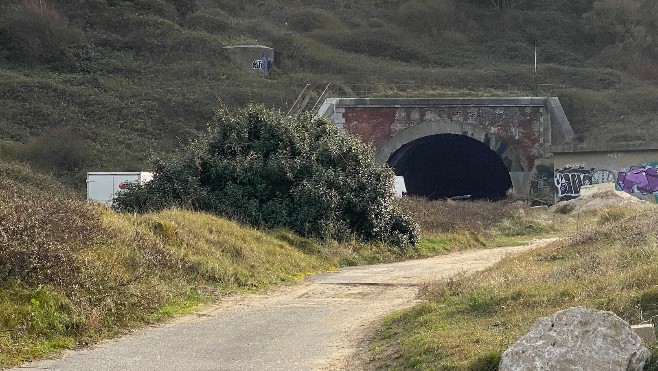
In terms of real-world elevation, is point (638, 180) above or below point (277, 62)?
below

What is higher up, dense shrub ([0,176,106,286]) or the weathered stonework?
the weathered stonework

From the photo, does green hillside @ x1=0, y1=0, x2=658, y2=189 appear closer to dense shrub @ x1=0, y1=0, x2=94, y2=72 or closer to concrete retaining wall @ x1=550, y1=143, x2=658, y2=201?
dense shrub @ x1=0, y1=0, x2=94, y2=72

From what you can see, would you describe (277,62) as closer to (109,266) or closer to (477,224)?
(477,224)

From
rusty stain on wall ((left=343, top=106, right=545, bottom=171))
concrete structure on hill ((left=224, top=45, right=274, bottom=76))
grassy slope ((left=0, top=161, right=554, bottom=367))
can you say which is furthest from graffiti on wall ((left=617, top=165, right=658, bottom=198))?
grassy slope ((left=0, top=161, right=554, bottom=367))

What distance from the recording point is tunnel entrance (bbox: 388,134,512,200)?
46.8 meters

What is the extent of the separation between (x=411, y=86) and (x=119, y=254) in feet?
108

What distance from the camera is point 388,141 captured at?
135 feet

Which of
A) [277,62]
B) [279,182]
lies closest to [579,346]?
[279,182]

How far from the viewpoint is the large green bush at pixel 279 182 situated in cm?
2169

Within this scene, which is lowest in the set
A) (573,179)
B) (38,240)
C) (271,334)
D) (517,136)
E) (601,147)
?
(271,334)

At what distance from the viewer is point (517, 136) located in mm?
42125

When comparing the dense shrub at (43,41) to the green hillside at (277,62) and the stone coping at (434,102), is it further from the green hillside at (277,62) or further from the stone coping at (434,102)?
the stone coping at (434,102)

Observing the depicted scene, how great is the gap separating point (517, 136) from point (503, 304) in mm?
32283

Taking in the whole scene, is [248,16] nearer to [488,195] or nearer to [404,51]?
[404,51]
